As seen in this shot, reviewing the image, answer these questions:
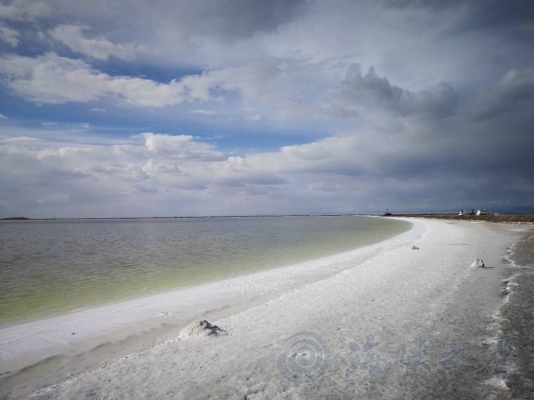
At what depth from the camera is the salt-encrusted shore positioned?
16.4ft

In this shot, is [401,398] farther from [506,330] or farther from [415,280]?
[415,280]

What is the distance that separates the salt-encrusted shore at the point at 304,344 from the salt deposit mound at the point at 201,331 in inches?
9.3

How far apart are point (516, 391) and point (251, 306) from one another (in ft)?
24.1

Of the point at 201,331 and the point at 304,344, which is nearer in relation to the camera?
the point at 304,344

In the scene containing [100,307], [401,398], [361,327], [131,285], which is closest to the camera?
[401,398]

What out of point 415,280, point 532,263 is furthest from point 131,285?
point 532,263

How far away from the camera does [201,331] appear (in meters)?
7.48

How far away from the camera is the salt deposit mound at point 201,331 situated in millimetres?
7438

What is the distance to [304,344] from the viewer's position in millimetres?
6715

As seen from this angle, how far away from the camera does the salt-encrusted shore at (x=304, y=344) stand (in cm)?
501

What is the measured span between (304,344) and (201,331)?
8.77 feet

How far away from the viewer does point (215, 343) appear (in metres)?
6.95

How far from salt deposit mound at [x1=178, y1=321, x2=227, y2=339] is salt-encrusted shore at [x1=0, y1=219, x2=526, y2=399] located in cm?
24

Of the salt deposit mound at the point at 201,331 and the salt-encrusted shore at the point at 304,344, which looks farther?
the salt deposit mound at the point at 201,331
